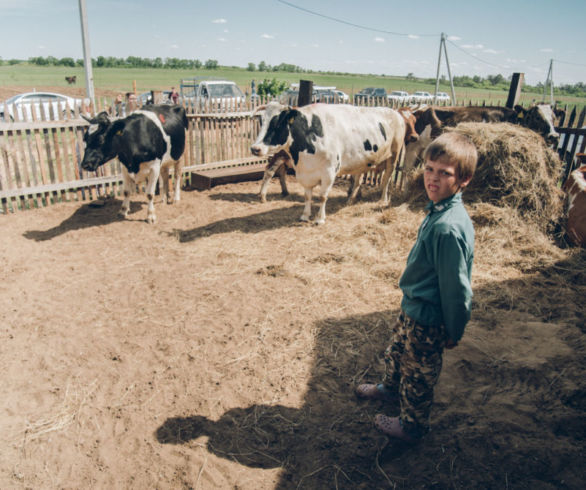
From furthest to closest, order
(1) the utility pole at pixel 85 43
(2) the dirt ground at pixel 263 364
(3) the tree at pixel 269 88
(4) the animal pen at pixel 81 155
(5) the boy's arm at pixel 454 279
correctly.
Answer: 1. (3) the tree at pixel 269 88
2. (1) the utility pole at pixel 85 43
3. (4) the animal pen at pixel 81 155
4. (2) the dirt ground at pixel 263 364
5. (5) the boy's arm at pixel 454 279

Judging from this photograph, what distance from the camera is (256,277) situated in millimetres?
5016

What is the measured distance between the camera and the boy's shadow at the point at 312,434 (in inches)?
98.3

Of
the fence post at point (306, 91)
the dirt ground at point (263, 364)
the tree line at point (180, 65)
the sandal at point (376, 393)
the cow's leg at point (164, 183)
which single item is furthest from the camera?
the tree line at point (180, 65)

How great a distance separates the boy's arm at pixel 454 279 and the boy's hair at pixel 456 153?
369 millimetres

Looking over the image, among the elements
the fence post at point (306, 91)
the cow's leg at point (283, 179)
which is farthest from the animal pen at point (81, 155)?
the fence post at point (306, 91)

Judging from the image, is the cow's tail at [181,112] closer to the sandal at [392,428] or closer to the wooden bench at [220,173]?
the wooden bench at [220,173]

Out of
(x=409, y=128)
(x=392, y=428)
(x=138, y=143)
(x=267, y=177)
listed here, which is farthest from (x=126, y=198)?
(x=392, y=428)

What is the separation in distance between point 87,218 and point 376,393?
5860 millimetres

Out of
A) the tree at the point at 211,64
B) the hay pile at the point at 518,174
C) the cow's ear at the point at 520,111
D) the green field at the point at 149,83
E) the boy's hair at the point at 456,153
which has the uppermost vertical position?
the tree at the point at 211,64

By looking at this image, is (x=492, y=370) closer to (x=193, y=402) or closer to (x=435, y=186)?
(x=435, y=186)

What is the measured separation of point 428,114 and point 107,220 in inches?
268

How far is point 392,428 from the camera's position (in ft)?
8.52

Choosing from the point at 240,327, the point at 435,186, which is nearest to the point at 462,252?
the point at 435,186

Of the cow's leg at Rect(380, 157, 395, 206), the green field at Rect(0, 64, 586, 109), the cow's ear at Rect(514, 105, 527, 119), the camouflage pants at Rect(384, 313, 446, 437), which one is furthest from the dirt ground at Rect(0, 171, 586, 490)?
the green field at Rect(0, 64, 586, 109)
